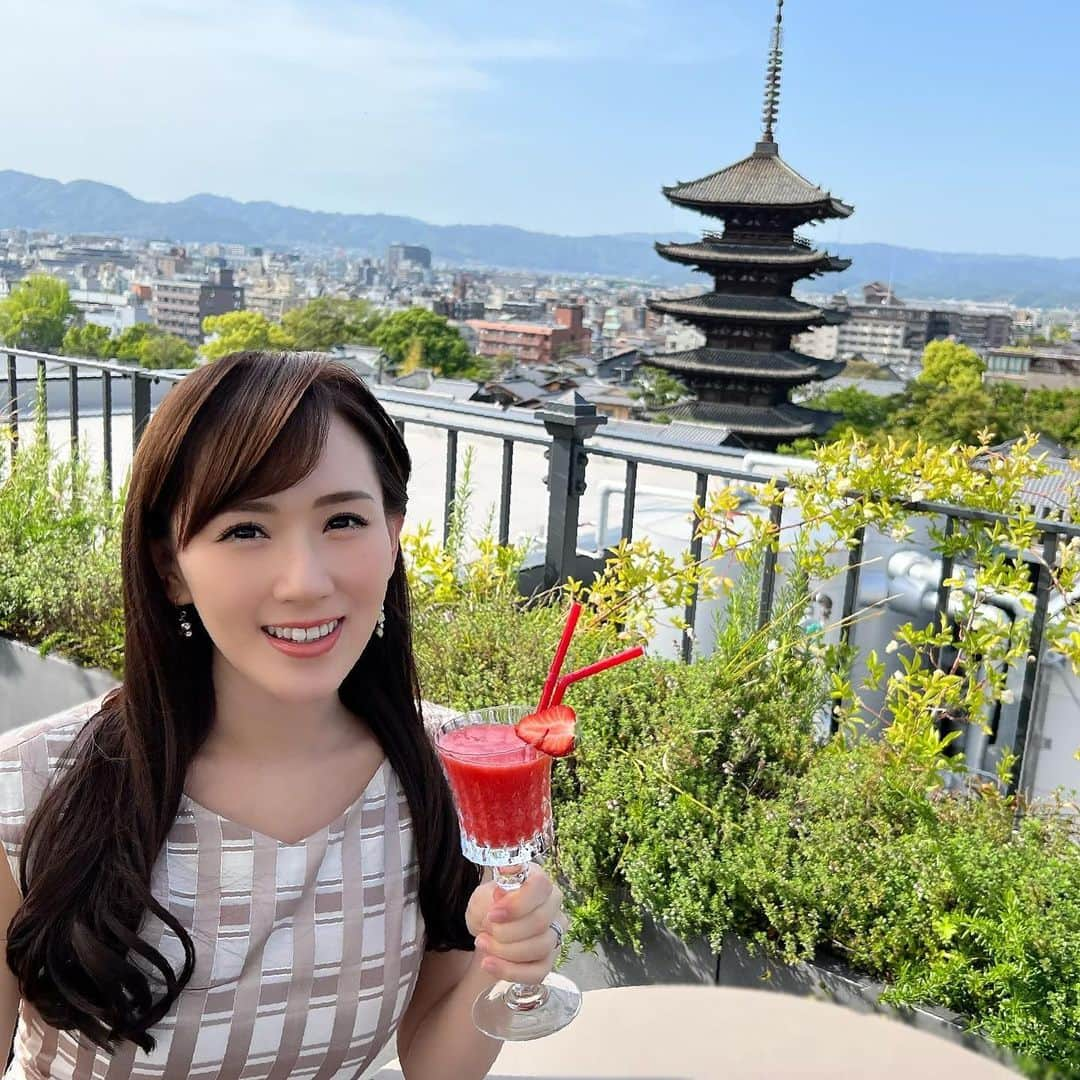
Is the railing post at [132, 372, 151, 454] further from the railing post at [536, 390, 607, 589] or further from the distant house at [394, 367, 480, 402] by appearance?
the distant house at [394, 367, 480, 402]

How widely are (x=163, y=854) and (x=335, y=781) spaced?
19 cm

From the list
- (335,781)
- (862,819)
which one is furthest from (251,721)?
(862,819)

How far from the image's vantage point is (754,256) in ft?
112

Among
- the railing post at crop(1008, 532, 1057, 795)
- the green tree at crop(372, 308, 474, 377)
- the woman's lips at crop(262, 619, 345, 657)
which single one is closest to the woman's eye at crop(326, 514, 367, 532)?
the woman's lips at crop(262, 619, 345, 657)

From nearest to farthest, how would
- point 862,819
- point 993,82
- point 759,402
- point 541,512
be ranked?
point 862,819
point 541,512
point 759,402
point 993,82

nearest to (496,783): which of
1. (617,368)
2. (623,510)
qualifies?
(623,510)

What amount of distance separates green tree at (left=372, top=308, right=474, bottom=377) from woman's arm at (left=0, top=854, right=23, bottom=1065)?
7432cm

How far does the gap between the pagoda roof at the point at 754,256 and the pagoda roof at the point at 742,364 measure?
10.6ft

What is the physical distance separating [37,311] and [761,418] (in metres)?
43.6

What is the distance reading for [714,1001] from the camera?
119 centimetres

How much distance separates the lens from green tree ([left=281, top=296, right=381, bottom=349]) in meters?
73.9

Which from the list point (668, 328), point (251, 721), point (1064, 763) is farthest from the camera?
point (668, 328)

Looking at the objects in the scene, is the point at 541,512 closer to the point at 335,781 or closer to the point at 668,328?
the point at 335,781

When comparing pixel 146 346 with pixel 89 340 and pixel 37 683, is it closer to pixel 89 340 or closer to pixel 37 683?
pixel 89 340
